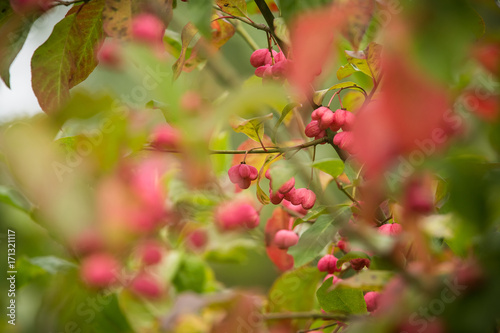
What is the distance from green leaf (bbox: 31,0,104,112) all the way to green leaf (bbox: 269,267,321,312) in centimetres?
35

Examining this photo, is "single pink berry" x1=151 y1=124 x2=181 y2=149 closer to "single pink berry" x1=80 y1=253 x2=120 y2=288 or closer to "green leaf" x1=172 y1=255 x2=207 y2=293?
"single pink berry" x1=80 y1=253 x2=120 y2=288

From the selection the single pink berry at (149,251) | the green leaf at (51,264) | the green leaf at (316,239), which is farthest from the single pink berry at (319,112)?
the green leaf at (51,264)

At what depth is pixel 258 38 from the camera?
1029 mm

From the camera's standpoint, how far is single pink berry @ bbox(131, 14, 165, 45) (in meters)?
0.35

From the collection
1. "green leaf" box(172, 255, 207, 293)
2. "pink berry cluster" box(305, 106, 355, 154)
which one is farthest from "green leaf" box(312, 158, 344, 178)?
"green leaf" box(172, 255, 207, 293)

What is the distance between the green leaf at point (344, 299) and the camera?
488mm

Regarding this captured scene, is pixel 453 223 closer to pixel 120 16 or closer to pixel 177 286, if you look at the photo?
pixel 120 16

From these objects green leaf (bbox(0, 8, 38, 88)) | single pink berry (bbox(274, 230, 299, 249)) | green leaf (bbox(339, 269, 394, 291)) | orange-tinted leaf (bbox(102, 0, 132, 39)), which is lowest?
single pink berry (bbox(274, 230, 299, 249))

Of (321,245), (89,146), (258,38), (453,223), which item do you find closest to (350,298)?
(321,245)

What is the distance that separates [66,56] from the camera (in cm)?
45

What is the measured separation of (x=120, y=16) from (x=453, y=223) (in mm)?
317

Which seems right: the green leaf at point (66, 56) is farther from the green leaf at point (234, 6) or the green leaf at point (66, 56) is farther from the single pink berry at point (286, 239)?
the single pink berry at point (286, 239)

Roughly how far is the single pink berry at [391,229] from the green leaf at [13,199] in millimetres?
522

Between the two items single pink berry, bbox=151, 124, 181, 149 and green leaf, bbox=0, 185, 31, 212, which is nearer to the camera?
single pink berry, bbox=151, 124, 181, 149
